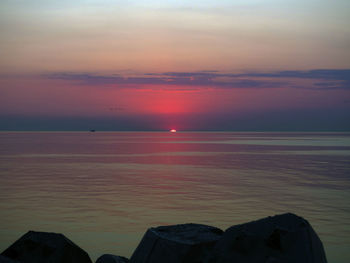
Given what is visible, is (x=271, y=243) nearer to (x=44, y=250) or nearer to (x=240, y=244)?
(x=240, y=244)

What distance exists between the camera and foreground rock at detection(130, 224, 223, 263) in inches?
196

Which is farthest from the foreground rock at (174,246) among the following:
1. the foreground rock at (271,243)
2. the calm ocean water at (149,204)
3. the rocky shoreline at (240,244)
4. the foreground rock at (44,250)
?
the calm ocean water at (149,204)

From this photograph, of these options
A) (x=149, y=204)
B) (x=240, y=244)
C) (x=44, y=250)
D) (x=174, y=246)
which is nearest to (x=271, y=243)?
(x=240, y=244)

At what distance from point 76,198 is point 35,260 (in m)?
9.93

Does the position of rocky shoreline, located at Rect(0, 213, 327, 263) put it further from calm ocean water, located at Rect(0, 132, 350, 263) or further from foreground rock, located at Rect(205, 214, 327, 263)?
calm ocean water, located at Rect(0, 132, 350, 263)

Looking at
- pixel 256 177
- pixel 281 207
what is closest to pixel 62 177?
pixel 256 177

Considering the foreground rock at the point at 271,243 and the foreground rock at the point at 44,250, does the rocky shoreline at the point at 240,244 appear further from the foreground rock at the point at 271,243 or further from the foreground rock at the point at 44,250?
the foreground rock at the point at 44,250

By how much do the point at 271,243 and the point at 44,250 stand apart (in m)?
3.35

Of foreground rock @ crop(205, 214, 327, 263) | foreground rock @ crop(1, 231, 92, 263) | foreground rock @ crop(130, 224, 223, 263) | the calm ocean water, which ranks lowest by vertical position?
the calm ocean water

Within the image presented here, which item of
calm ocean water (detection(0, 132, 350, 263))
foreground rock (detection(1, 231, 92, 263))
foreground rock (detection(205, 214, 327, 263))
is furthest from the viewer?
calm ocean water (detection(0, 132, 350, 263))

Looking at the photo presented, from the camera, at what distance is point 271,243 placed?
15.1 ft

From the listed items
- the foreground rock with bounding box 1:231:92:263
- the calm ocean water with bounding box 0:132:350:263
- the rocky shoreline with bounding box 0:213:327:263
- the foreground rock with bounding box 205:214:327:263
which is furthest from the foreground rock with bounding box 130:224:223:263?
the calm ocean water with bounding box 0:132:350:263

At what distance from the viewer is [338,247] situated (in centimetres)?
976

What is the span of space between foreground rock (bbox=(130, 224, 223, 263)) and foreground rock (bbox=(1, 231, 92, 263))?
1322mm
